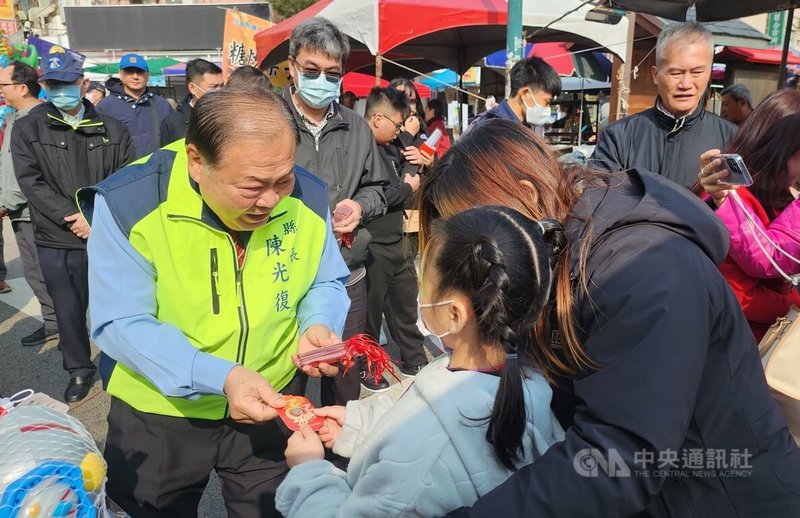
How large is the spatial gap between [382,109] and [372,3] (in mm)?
2594

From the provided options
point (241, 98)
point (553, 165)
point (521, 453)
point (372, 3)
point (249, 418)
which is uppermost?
point (372, 3)

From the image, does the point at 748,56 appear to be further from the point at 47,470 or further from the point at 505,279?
the point at 47,470

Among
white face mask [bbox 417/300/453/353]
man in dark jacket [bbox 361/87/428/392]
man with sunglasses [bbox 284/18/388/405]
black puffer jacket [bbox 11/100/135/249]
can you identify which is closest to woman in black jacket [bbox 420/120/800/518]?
white face mask [bbox 417/300/453/353]

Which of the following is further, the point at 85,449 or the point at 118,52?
the point at 118,52

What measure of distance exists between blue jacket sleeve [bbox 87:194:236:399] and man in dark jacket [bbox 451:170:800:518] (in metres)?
0.85

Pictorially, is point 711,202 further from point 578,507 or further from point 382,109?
point 382,109

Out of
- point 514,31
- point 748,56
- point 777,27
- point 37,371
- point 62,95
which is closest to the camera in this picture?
point 62,95

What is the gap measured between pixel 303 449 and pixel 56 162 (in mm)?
3252

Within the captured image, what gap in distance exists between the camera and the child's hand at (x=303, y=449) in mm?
1481

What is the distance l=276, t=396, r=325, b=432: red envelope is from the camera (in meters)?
1.54

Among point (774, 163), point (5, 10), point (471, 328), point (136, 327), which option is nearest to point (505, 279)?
point (471, 328)

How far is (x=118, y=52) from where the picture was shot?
83.3ft

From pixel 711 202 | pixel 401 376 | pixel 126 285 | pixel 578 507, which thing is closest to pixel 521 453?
pixel 578 507

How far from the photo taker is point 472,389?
1.17 meters
